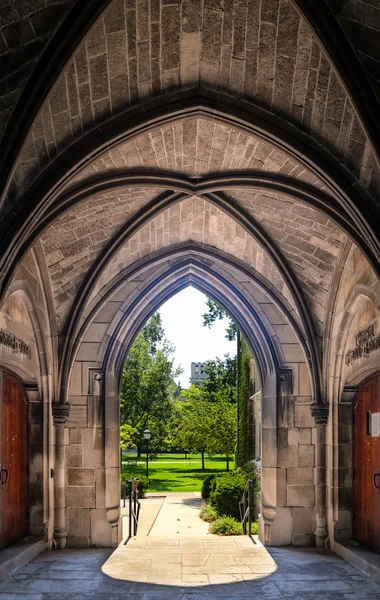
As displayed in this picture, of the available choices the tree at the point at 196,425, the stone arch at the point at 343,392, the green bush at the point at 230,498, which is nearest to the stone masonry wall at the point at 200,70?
the stone arch at the point at 343,392

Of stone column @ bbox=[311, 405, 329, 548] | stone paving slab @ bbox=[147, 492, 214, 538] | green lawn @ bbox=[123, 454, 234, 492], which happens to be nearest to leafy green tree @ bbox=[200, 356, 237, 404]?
green lawn @ bbox=[123, 454, 234, 492]

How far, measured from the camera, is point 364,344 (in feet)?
28.4

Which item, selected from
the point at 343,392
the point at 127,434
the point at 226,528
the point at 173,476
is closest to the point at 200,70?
the point at 343,392

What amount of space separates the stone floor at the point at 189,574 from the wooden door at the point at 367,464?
0.50m

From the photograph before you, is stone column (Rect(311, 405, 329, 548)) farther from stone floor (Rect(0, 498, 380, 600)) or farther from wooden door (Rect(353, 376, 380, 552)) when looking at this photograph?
wooden door (Rect(353, 376, 380, 552))

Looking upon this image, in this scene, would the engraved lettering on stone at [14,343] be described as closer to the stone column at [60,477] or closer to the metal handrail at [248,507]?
the stone column at [60,477]

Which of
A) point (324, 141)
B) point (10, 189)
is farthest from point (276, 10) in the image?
point (10, 189)

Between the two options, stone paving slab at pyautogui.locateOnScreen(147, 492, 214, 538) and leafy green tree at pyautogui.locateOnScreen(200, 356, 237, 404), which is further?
leafy green tree at pyautogui.locateOnScreen(200, 356, 237, 404)

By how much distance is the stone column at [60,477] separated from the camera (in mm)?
10164

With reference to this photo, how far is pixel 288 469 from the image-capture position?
35.0ft

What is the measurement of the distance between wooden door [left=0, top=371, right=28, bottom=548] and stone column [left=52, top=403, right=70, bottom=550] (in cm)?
62

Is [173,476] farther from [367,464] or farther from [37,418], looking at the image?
[367,464]

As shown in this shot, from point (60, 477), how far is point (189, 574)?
2.91 metres

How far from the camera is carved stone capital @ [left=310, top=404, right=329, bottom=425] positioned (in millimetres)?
10078
